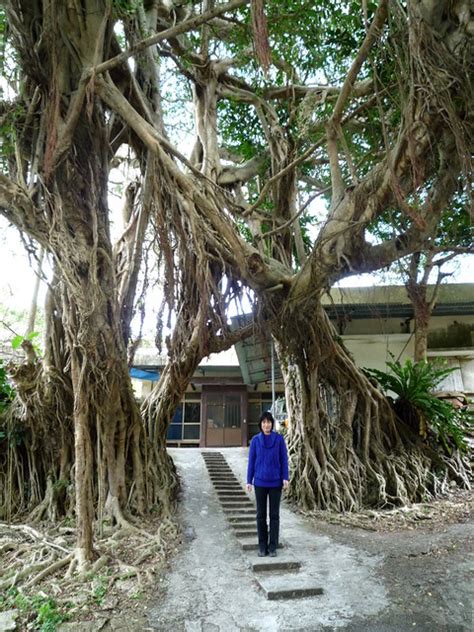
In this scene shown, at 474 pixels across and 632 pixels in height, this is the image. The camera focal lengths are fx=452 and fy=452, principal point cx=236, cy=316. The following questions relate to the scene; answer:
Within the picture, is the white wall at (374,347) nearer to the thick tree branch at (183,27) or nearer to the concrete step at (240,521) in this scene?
the concrete step at (240,521)

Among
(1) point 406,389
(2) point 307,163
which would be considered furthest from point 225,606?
(2) point 307,163

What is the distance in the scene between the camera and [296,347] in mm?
5297

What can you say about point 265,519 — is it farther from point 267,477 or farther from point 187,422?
point 187,422

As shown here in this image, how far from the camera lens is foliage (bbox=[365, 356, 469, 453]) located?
6.10 m

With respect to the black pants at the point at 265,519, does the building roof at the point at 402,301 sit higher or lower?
higher

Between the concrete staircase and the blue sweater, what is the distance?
0.57 metres

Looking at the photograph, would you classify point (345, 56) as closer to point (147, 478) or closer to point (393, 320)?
point (147, 478)

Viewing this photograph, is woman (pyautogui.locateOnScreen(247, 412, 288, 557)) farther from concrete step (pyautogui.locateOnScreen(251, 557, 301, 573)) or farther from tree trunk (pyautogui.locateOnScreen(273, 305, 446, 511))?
tree trunk (pyautogui.locateOnScreen(273, 305, 446, 511))

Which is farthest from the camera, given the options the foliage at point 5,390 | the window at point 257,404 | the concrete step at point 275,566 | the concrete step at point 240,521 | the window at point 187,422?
the window at point 257,404

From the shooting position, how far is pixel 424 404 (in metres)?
6.09

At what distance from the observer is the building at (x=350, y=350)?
8.66 meters

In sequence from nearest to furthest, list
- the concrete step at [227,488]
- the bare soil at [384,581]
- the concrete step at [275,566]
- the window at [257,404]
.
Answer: the bare soil at [384,581], the concrete step at [275,566], the concrete step at [227,488], the window at [257,404]

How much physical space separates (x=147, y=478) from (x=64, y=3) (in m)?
4.46

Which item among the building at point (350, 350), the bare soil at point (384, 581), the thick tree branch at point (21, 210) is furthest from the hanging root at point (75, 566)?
the building at point (350, 350)
